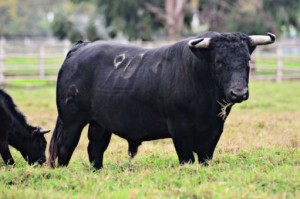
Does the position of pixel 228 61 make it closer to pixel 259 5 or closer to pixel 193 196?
pixel 193 196

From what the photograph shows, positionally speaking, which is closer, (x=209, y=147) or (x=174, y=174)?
(x=174, y=174)

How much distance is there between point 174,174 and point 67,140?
7.92 feet

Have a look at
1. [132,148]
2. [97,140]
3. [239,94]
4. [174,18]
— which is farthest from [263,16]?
[239,94]

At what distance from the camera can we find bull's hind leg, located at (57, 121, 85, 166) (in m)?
8.98

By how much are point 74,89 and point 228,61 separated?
2.52 meters

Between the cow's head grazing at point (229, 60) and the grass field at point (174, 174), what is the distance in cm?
95

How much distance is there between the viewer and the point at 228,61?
727 centimetres

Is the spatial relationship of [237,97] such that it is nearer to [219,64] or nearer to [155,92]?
[219,64]

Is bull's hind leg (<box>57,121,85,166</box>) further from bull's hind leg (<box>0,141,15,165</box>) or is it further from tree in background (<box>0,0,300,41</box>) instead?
tree in background (<box>0,0,300,41</box>)

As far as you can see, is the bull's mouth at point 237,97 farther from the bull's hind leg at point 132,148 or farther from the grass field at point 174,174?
the bull's hind leg at point 132,148

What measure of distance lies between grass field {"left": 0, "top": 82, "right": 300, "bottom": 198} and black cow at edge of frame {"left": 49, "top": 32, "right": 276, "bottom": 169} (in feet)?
1.31

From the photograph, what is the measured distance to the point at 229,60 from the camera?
7.27 meters

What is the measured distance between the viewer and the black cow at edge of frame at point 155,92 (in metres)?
7.41

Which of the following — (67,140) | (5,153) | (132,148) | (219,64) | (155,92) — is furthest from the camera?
(5,153)
